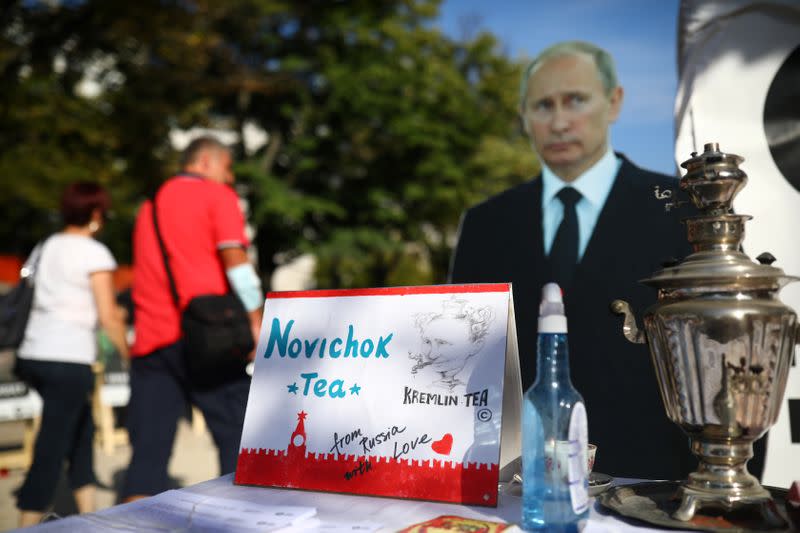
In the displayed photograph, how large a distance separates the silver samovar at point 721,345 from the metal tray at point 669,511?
2 centimetres

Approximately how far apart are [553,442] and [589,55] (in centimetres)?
157

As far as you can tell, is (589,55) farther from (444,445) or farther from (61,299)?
(61,299)

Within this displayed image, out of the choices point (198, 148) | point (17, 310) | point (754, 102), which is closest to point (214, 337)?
point (198, 148)

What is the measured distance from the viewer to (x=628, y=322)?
1.24 metres

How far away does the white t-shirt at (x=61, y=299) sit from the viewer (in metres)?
3.50

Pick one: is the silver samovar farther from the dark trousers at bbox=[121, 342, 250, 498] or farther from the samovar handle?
the dark trousers at bbox=[121, 342, 250, 498]

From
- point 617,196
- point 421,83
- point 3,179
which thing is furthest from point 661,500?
point 421,83

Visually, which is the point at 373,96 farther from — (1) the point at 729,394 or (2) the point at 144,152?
(1) the point at 729,394

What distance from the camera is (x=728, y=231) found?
1.18m

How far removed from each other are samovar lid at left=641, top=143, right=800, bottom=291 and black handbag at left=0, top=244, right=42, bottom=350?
10.9ft

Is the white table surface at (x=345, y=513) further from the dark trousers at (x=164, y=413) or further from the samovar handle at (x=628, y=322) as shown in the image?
the dark trousers at (x=164, y=413)

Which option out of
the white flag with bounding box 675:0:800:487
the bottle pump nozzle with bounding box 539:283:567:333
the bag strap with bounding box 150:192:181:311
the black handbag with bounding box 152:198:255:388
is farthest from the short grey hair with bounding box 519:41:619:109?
the bag strap with bounding box 150:192:181:311

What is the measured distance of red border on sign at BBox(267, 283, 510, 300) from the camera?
1.37 metres

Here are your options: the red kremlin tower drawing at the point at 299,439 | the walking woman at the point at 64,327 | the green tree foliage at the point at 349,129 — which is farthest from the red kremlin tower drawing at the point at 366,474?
the green tree foliage at the point at 349,129
